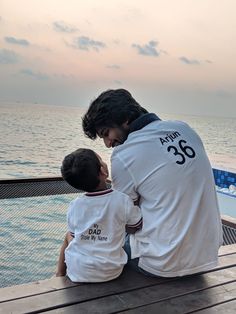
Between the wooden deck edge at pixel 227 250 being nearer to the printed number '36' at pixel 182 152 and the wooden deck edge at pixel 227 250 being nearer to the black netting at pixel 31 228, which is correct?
the black netting at pixel 31 228

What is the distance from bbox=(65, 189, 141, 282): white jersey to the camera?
4.89 feet

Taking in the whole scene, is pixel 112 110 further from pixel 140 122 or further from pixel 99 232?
pixel 99 232

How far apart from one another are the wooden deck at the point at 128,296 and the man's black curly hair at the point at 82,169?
0.37 metres

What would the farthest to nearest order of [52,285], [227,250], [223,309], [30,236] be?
[30,236]
[227,250]
[52,285]
[223,309]

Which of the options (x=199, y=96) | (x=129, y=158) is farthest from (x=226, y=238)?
(x=199, y=96)

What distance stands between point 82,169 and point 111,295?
45 cm

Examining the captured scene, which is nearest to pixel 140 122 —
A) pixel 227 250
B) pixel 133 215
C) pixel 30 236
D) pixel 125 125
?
pixel 125 125

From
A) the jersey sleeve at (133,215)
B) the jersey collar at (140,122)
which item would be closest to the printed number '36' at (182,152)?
the jersey collar at (140,122)

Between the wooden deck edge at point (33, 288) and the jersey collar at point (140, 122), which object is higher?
the jersey collar at point (140, 122)

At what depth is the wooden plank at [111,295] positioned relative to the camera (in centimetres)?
129

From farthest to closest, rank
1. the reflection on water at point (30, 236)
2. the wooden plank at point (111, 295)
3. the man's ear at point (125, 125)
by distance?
the reflection on water at point (30, 236) → the man's ear at point (125, 125) → the wooden plank at point (111, 295)

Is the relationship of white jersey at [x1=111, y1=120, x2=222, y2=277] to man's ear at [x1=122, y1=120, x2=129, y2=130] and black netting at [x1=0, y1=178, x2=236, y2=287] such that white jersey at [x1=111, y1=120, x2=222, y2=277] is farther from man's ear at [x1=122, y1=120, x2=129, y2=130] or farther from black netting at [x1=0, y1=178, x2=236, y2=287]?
black netting at [x1=0, y1=178, x2=236, y2=287]

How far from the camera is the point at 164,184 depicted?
1.45 metres

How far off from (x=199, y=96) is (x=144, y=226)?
9.76 m
